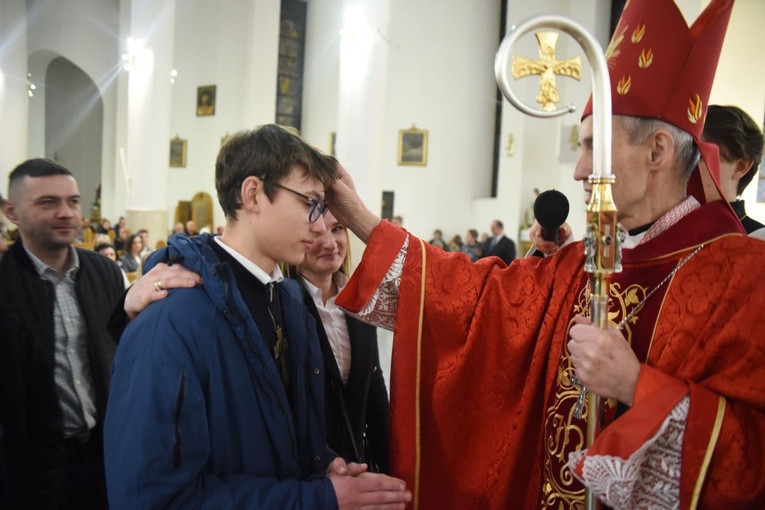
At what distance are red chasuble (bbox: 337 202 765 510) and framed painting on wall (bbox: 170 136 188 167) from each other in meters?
16.0

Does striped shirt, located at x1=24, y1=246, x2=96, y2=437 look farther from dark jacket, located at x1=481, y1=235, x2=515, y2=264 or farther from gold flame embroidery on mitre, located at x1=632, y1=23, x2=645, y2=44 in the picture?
dark jacket, located at x1=481, y1=235, x2=515, y2=264

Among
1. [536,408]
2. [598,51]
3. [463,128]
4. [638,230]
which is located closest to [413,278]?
[536,408]

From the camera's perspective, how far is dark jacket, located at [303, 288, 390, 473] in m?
2.17

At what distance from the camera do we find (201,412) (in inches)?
55.2

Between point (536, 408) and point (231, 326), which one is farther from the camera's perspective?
point (536, 408)

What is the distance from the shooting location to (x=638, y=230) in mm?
1792

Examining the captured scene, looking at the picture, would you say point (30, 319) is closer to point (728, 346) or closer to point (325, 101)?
point (728, 346)

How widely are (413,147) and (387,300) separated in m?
14.8

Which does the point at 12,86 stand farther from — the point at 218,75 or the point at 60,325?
the point at 60,325

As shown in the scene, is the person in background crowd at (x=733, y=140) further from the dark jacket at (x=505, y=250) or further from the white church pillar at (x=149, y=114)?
the white church pillar at (x=149, y=114)

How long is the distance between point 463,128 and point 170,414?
629 inches

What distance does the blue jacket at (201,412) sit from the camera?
1.34 m

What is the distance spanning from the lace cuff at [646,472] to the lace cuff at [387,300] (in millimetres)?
730

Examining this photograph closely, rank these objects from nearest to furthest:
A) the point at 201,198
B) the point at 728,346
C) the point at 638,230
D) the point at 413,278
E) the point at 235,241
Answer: the point at 728,346 → the point at 235,241 → the point at 638,230 → the point at 413,278 → the point at 201,198
